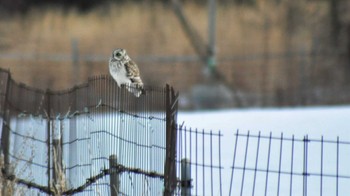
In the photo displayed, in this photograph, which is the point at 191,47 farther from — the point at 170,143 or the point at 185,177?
the point at 170,143

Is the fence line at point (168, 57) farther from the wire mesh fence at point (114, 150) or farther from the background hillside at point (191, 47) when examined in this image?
the wire mesh fence at point (114, 150)

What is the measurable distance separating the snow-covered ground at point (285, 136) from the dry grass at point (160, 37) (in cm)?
318

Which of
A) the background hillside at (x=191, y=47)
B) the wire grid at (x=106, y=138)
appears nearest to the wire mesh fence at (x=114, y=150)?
the wire grid at (x=106, y=138)

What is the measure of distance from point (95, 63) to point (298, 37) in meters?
6.19

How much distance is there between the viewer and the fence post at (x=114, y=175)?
10.4 meters

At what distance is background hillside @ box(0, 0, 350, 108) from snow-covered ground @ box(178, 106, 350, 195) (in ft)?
7.76

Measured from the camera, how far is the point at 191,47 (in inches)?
1270

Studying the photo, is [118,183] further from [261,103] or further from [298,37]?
[298,37]

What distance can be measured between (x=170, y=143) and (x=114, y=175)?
1.11m

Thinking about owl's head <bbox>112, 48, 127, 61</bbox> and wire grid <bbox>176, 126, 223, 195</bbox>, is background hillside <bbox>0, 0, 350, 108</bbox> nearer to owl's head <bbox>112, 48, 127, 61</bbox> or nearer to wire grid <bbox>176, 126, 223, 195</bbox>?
wire grid <bbox>176, 126, 223, 195</bbox>

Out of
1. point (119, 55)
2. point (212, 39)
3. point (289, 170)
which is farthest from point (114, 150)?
point (212, 39)

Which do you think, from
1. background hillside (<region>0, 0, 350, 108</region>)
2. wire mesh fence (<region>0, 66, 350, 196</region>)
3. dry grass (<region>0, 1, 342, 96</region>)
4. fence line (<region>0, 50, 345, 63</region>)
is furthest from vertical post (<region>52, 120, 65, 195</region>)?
dry grass (<region>0, 1, 342, 96</region>)

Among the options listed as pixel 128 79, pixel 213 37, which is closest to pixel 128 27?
pixel 213 37

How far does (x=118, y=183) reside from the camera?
1055 centimetres
